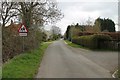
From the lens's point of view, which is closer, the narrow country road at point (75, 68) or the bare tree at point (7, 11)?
the narrow country road at point (75, 68)

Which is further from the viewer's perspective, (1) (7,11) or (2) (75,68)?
(1) (7,11)

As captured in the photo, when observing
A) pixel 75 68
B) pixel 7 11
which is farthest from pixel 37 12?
pixel 75 68

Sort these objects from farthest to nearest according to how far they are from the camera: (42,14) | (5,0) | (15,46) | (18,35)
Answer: (42,14), (5,0), (18,35), (15,46)

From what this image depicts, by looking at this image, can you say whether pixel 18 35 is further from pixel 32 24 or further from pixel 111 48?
pixel 111 48

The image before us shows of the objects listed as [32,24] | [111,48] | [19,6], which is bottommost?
[111,48]

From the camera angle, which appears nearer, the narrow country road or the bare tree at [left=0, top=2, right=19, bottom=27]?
the narrow country road

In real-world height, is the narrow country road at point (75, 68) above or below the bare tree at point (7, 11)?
below

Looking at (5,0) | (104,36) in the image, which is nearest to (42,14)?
(5,0)

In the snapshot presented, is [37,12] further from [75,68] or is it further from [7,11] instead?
[75,68]

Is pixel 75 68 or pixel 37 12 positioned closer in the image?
pixel 75 68

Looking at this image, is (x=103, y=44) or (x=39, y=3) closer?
(x=39, y=3)

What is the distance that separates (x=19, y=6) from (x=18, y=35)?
12.7m

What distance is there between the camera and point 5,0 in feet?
102

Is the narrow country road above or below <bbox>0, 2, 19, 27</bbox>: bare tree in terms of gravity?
below
